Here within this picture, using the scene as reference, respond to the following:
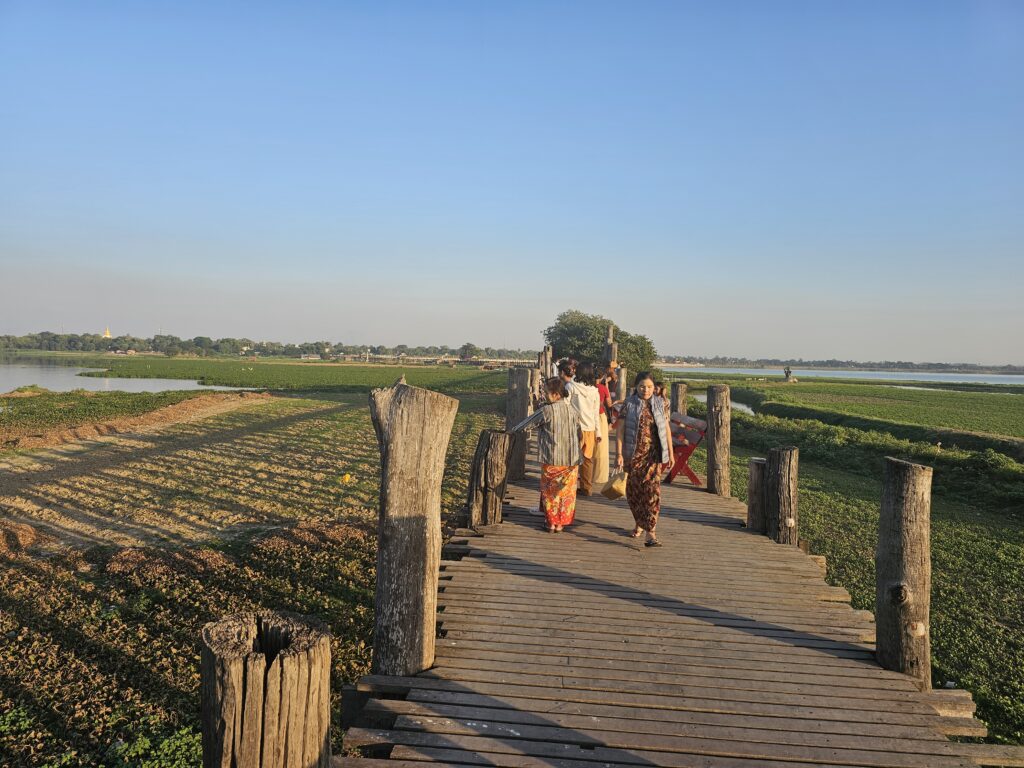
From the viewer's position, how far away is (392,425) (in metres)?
3.31

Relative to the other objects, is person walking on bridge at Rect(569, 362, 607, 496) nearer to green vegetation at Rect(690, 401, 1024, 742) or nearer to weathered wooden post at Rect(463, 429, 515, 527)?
weathered wooden post at Rect(463, 429, 515, 527)

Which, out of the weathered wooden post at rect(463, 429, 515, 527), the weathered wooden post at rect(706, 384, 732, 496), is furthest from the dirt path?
the weathered wooden post at rect(706, 384, 732, 496)

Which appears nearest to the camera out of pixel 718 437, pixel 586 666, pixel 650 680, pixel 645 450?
pixel 650 680

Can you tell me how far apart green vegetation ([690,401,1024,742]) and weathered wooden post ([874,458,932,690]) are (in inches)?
62.1

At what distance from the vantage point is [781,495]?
5988 millimetres

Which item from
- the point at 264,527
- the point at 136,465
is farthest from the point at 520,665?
the point at 136,465

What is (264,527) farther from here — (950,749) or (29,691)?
(950,749)

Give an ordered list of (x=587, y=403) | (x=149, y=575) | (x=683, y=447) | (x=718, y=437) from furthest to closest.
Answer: (x=683, y=447) < (x=718, y=437) < (x=149, y=575) < (x=587, y=403)

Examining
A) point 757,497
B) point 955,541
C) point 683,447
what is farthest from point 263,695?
point 955,541

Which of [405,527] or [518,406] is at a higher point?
[518,406]

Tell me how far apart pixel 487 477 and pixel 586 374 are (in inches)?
61.0

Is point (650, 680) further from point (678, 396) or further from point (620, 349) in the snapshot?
point (620, 349)

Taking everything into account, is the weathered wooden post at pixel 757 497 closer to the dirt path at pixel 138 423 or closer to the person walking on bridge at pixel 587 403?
the person walking on bridge at pixel 587 403

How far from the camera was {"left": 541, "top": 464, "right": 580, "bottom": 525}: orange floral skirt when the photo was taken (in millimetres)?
5934
